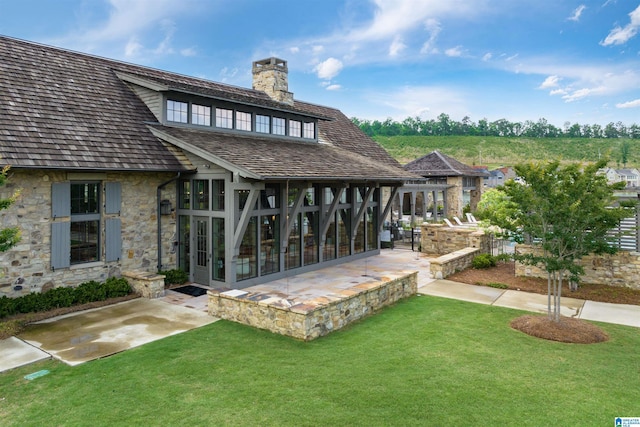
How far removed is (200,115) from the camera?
12.9 metres

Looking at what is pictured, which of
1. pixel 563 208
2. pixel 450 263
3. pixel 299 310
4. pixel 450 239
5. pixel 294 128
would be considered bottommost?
pixel 299 310

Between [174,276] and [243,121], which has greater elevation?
[243,121]

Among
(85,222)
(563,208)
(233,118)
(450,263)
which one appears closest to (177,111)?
(233,118)

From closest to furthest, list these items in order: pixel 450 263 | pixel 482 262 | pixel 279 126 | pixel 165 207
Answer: pixel 165 207
pixel 450 263
pixel 482 262
pixel 279 126

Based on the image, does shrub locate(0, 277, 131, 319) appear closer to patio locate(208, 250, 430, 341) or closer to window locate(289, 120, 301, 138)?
patio locate(208, 250, 430, 341)

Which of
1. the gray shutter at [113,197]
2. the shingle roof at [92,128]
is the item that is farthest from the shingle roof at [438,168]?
the gray shutter at [113,197]

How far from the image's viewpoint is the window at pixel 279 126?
15091mm

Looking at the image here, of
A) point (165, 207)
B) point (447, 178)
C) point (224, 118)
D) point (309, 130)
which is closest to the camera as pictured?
point (165, 207)

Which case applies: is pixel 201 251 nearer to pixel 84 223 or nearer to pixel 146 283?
pixel 146 283

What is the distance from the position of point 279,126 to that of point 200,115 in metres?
3.33

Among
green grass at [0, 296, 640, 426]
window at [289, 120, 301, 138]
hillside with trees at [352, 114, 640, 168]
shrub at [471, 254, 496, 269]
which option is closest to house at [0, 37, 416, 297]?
window at [289, 120, 301, 138]

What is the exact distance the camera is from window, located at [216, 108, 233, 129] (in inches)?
520

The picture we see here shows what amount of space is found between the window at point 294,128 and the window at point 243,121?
2143mm

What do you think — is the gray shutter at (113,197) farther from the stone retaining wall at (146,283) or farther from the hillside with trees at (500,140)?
the hillside with trees at (500,140)
